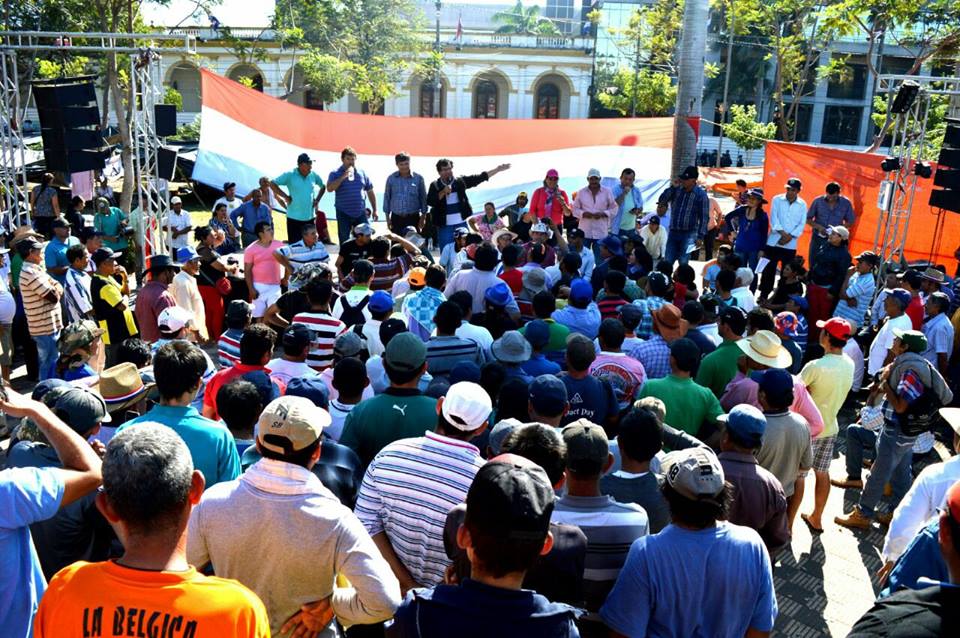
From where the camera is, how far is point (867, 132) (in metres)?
49.0

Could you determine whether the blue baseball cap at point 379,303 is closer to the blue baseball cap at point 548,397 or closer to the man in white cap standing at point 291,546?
the blue baseball cap at point 548,397

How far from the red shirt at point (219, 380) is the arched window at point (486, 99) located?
5035 centimetres

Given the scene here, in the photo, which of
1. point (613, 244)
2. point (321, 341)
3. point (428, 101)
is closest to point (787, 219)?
point (613, 244)

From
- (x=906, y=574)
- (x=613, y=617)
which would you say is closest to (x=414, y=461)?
(x=613, y=617)

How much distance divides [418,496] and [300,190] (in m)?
8.21

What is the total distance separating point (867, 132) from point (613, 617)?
53067 mm

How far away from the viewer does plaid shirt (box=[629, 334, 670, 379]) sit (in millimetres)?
5305

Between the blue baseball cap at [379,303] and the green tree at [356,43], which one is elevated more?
the green tree at [356,43]

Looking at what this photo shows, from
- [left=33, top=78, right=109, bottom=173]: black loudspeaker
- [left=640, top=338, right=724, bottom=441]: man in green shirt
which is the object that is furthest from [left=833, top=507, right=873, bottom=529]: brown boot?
[left=33, top=78, right=109, bottom=173]: black loudspeaker

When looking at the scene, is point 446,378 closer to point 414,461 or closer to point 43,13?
point 414,461

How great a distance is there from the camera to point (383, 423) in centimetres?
375

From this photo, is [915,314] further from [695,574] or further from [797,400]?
[695,574]

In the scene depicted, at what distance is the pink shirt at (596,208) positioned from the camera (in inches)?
430

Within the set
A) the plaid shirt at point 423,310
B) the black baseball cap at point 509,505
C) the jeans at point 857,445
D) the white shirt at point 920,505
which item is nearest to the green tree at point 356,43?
the plaid shirt at point 423,310
